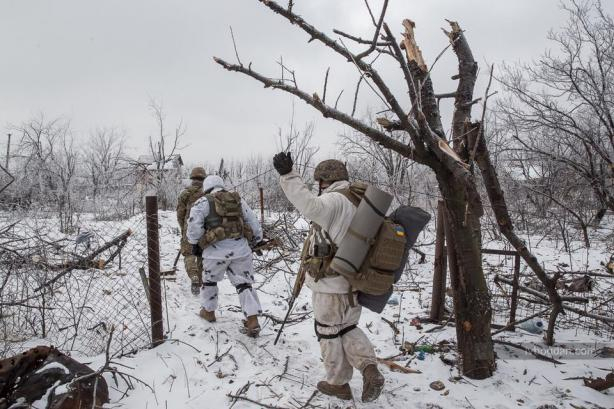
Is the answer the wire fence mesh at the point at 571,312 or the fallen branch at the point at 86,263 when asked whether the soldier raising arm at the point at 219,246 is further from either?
the wire fence mesh at the point at 571,312

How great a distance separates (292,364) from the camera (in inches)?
127

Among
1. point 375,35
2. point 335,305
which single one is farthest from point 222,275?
point 375,35

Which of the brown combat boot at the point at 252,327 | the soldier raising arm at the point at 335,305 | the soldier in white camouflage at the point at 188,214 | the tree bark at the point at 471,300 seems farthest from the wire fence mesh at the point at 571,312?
the soldier in white camouflage at the point at 188,214

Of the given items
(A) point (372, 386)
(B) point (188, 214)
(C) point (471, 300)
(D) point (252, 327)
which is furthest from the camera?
(B) point (188, 214)

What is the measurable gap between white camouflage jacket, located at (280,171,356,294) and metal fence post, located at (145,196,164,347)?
136 cm

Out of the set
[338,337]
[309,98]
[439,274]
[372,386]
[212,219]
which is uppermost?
[309,98]

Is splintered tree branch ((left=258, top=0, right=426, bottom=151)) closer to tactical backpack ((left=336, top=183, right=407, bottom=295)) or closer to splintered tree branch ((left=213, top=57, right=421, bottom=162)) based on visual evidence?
splintered tree branch ((left=213, top=57, right=421, bottom=162))

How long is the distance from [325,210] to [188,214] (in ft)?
12.8

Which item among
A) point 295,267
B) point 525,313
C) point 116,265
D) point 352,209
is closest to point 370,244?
point 352,209

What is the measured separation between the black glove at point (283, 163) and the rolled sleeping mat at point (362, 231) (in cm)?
57

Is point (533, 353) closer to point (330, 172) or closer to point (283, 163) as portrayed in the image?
point (330, 172)

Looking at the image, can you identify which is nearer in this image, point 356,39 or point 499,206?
point 356,39

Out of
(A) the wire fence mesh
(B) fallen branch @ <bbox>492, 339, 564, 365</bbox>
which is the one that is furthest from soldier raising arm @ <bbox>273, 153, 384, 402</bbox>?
(A) the wire fence mesh

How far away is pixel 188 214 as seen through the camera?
584cm
